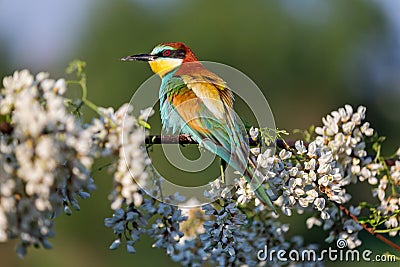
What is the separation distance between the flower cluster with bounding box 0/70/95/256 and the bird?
53 centimetres

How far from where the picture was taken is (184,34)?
14.8m

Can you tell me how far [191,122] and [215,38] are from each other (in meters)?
12.9

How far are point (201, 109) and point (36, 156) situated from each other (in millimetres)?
838

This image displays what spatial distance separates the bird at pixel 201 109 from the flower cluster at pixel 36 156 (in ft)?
1.75

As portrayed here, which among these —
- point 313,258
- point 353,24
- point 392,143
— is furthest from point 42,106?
point 353,24

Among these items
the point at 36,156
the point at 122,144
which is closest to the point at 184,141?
the point at 122,144

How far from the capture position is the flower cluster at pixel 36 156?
3.63 feet

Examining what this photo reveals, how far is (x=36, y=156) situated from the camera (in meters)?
1.11

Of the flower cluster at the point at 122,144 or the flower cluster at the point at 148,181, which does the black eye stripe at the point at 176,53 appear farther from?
the flower cluster at the point at 122,144

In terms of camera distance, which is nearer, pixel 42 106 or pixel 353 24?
pixel 42 106

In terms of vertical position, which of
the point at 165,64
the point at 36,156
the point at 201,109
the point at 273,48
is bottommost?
the point at 36,156

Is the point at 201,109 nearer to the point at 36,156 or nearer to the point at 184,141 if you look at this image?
the point at 184,141

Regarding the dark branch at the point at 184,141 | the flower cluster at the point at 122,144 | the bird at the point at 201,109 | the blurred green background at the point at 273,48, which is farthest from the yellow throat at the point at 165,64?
the blurred green background at the point at 273,48

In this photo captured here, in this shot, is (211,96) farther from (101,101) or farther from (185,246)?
(101,101)
